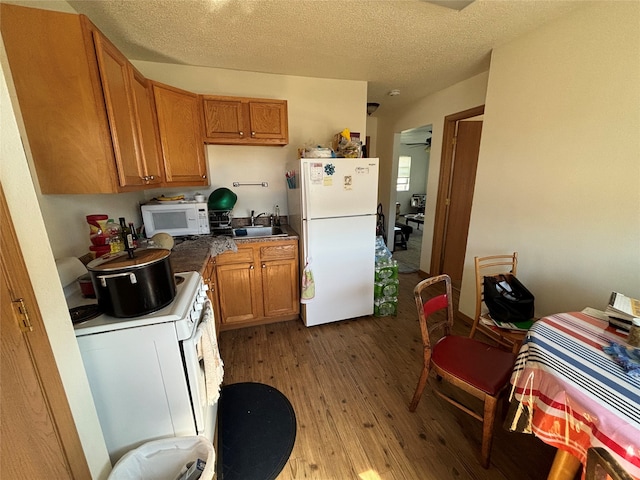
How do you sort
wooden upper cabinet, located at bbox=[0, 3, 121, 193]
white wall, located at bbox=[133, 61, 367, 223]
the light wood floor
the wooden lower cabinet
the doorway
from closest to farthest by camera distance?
wooden upper cabinet, located at bbox=[0, 3, 121, 193] → the light wood floor → the wooden lower cabinet → white wall, located at bbox=[133, 61, 367, 223] → the doorway

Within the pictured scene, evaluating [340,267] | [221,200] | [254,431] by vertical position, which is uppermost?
[221,200]

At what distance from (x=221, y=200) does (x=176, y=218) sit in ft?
1.45

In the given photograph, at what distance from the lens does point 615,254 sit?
61.6 inches

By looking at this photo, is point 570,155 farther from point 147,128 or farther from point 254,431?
point 147,128

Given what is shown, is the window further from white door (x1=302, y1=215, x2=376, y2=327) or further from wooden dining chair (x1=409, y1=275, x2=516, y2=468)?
wooden dining chair (x1=409, y1=275, x2=516, y2=468)

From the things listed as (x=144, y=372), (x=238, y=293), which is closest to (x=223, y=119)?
(x=238, y=293)

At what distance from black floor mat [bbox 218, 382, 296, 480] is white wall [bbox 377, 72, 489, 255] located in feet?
9.57

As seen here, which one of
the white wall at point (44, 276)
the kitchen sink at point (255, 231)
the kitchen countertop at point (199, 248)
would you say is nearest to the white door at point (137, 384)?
the white wall at point (44, 276)

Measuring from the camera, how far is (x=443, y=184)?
3377mm

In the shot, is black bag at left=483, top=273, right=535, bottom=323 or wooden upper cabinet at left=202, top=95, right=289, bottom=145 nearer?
black bag at left=483, top=273, right=535, bottom=323

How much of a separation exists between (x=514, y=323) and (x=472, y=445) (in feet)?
2.77

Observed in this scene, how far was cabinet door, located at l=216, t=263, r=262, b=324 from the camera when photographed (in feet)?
7.70

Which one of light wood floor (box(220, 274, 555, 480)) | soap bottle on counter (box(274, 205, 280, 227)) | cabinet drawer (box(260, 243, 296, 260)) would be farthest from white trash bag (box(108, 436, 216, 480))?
soap bottle on counter (box(274, 205, 280, 227))

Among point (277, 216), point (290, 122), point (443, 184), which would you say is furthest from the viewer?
point (443, 184)
